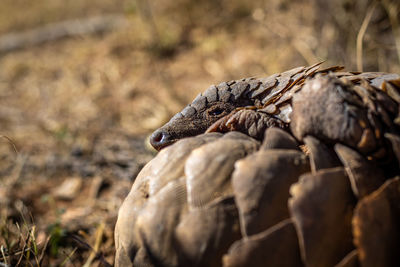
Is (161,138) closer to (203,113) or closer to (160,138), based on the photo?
(160,138)

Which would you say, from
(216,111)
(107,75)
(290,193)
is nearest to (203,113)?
(216,111)

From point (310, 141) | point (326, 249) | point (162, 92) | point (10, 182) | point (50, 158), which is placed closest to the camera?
point (326, 249)

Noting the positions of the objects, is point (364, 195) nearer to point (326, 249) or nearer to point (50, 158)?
point (326, 249)

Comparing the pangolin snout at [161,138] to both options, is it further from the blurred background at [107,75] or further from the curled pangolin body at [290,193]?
the blurred background at [107,75]

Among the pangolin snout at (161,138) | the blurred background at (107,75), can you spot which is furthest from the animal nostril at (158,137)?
the blurred background at (107,75)

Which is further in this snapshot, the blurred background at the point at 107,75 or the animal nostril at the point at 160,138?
the blurred background at the point at 107,75

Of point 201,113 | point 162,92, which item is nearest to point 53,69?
point 162,92

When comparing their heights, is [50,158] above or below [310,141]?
below
